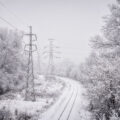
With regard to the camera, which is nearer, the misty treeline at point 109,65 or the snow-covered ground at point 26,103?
the misty treeline at point 109,65

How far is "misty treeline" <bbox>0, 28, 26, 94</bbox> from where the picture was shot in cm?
2924

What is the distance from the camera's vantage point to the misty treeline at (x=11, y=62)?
95.9 feet

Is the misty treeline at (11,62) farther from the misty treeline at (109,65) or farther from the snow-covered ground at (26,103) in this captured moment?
the misty treeline at (109,65)

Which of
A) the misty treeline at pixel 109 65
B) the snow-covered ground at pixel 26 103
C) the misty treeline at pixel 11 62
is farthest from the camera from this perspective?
the misty treeline at pixel 11 62

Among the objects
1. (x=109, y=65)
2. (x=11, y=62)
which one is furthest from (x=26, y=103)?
(x=109, y=65)

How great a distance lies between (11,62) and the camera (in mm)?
32344

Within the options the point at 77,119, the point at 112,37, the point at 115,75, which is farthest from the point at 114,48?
the point at 77,119

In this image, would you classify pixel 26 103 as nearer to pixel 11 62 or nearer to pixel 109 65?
pixel 11 62

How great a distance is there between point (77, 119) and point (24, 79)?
67.0 feet

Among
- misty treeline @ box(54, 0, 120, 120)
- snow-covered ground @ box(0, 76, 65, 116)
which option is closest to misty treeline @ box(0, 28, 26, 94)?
snow-covered ground @ box(0, 76, 65, 116)

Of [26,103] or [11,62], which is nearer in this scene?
[26,103]

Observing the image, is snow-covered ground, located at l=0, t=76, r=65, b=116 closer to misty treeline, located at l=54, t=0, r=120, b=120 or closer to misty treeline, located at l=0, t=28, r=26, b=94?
misty treeline, located at l=0, t=28, r=26, b=94

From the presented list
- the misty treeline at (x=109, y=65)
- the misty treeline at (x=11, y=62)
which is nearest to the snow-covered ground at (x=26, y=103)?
the misty treeline at (x=11, y=62)

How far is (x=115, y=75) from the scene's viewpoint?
497 inches
